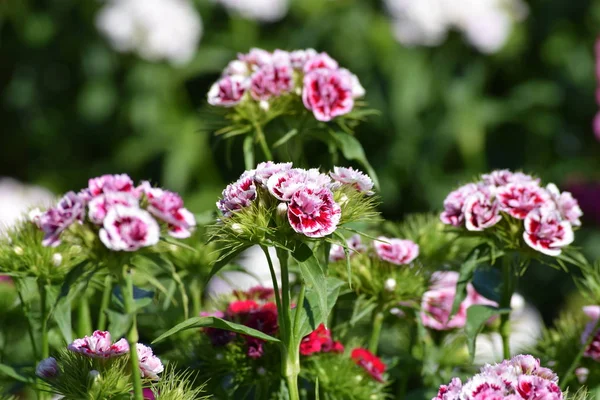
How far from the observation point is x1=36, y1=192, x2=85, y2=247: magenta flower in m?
1.24

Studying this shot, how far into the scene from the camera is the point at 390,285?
5.59 feet

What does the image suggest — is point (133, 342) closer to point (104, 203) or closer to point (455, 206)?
point (104, 203)

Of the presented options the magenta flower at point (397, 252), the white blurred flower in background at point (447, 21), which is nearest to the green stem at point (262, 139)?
the magenta flower at point (397, 252)

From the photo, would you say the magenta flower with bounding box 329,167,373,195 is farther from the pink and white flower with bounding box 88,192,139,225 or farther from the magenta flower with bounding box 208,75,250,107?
the magenta flower with bounding box 208,75,250,107

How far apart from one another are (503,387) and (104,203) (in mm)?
554

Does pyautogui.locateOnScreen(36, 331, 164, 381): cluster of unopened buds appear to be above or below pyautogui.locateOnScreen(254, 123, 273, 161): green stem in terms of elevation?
below

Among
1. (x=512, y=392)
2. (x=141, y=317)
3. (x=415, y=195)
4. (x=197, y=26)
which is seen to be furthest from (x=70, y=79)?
(x=512, y=392)

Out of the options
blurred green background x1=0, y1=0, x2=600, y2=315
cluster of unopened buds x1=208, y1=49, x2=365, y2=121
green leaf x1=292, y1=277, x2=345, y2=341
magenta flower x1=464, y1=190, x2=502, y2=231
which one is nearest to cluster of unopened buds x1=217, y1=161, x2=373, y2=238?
green leaf x1=292, y1=277, x2=345, y2=341

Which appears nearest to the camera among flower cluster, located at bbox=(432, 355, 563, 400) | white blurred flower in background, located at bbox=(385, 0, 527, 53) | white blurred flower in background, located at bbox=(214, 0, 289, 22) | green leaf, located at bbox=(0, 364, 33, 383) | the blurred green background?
flower cluster, located at bbox=(432, 355, 563, 400)

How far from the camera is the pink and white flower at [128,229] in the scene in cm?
121

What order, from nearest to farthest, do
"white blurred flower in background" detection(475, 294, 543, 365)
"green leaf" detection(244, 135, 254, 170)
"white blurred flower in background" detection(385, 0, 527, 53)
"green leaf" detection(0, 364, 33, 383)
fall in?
"green leaf" detection(0, 364, 33, 383), "green leaf" detection(244, 135, 254, 170), "white blurred flower in background" detection(475, 294, 543, 365), "white blurred flower in background" detection(385, 0, 527, 53)

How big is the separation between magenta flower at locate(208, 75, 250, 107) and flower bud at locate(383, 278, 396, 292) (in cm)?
43

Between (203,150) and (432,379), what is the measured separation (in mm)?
3001

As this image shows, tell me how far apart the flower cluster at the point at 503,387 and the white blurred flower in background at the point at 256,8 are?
348 cm
